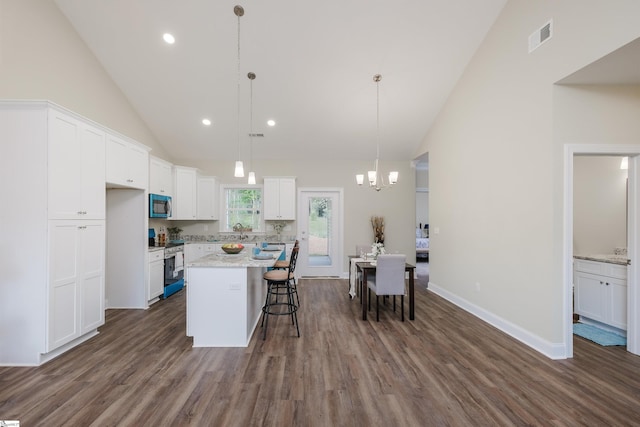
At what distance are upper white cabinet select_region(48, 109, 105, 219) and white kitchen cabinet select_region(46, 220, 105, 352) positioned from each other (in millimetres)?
148

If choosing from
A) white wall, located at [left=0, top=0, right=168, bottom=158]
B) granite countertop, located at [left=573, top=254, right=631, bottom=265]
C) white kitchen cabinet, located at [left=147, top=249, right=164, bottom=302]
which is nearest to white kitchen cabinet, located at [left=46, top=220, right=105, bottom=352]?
white kitchen cabinet, located at [left=147, top=249, right=164, bottom=302]

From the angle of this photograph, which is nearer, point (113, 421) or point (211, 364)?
point (113, 421)

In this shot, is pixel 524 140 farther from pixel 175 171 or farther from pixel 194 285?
pixel 175 171

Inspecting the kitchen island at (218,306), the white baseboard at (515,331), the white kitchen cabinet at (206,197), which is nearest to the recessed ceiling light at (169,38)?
the white kitchen cabinet at (206,197)

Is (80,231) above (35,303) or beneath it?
above

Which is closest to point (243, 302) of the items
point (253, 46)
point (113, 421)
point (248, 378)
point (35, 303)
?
point (248, 378)

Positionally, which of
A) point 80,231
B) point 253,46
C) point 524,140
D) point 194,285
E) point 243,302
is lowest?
point 243,302

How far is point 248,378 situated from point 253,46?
13.3 feet

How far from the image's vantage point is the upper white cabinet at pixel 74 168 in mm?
2654

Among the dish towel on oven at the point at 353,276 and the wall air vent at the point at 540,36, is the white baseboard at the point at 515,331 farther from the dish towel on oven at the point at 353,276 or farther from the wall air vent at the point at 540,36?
the wall air vent at the point at 540,36

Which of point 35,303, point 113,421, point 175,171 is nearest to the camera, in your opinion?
point 113,421

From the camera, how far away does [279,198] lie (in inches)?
240

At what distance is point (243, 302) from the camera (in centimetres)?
294

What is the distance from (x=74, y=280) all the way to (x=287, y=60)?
3851mm
